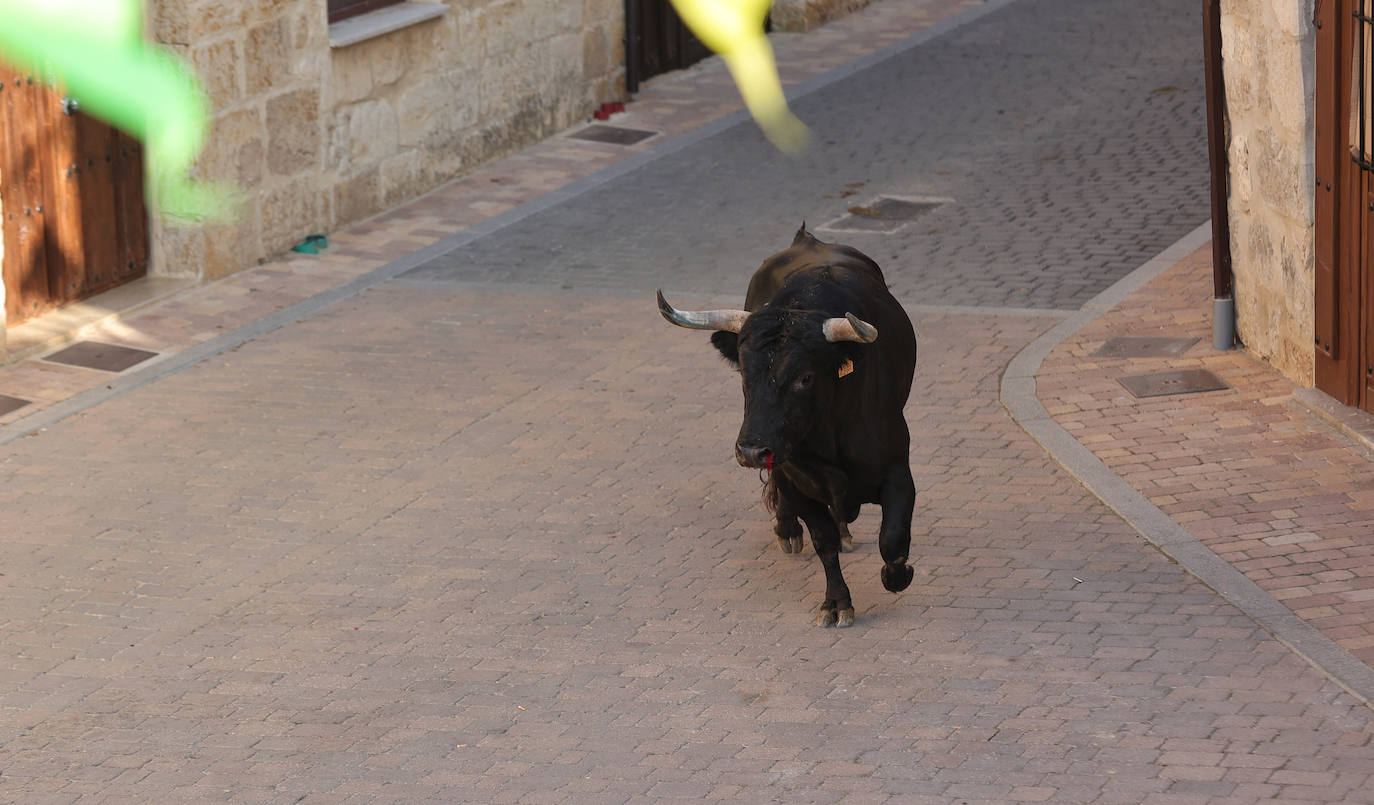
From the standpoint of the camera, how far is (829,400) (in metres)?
7.57

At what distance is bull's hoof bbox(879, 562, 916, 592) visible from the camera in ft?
25.6

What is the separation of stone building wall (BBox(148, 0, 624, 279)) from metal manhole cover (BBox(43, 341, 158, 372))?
53.5 inches

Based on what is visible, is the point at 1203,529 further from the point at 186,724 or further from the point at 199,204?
the point at 199,204

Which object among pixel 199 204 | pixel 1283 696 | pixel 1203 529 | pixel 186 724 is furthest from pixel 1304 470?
pixel 199 204

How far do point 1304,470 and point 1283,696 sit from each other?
244 centimetres

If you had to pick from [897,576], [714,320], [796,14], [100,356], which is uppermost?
[796,14]

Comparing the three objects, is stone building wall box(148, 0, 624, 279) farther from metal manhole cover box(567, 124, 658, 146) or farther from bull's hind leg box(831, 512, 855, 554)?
bull's hind leg box(831, 512, 855, 554)

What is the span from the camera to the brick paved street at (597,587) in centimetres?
680

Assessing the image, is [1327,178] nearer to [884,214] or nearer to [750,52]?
[884,214]

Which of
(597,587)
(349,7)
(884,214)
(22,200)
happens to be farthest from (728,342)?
(349,7)

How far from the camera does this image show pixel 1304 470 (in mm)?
9281

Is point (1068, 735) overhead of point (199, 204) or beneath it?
beneath

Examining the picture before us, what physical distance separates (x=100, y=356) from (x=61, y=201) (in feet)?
4.11

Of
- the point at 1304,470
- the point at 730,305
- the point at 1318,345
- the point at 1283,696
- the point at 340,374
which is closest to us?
the point at 1283,696
